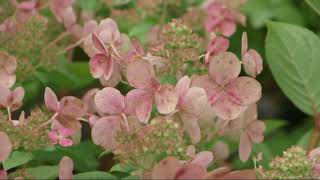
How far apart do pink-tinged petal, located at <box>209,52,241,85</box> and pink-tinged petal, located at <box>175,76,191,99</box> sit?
5 cm

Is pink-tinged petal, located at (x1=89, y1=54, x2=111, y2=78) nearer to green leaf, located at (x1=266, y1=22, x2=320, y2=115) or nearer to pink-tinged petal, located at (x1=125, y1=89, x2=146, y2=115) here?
pink-tinged petal, located at (x1=125, y1=89, x2=146, y2=115)

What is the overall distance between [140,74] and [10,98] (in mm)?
203

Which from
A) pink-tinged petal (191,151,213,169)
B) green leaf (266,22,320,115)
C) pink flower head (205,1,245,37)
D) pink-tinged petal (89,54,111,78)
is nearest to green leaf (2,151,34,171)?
pink-tinged petal (89,54,111,78)

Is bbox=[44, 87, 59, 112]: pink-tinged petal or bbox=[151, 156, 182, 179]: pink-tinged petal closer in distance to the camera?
bbox=[151, 156, 182, 179]: pink-tinged petal

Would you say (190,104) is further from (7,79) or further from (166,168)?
(7,79)

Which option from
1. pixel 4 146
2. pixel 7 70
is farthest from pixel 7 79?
pixel 4 146

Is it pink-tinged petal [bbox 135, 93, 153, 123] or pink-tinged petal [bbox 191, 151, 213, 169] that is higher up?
pink-tinged petal [bbox 135, 93, 153, 123]

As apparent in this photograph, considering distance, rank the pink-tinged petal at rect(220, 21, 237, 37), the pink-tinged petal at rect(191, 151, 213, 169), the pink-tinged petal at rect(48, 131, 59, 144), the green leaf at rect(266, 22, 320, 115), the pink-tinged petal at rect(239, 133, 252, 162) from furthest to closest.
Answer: the pink-tinged petal at rect(220, 21, 237, 37) → the green leaf at rect(266, 22, 320, 115) → the pink-tinged petal at rect(239, 133, 252, 162) → the pink-tinged petal at rect(48, 131, 59, 144) → the pink-tinged petal at rect(191, 151, 213, 169)

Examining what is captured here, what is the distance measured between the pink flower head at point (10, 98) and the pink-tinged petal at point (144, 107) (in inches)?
7.8

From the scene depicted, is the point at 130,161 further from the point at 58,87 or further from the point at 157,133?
the point at 58,87

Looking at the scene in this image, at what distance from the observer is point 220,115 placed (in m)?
1.04

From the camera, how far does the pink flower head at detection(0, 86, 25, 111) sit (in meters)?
1.08

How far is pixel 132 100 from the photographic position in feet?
3.32

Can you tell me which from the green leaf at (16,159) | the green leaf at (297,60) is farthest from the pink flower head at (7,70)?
the green leaf at (297,60)
